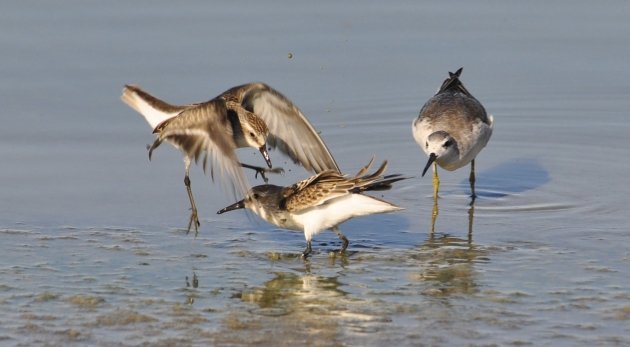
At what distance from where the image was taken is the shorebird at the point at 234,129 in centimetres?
988

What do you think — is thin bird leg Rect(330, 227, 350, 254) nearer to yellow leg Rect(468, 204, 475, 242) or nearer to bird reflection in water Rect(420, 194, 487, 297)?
bird reflection in water Rect(420, 194, 487, 297)

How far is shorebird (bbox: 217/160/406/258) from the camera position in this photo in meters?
9.57

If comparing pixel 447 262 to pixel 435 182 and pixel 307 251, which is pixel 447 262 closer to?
pixel 307 251

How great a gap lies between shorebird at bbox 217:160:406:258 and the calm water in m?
0.28

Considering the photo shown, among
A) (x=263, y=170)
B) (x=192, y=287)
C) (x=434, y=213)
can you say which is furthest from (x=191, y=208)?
(x=434, y=213)

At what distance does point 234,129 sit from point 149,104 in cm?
91

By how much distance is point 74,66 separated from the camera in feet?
46.4

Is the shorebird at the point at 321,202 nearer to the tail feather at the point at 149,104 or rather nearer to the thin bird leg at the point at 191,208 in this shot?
the thin bird leg at the point at 191,208

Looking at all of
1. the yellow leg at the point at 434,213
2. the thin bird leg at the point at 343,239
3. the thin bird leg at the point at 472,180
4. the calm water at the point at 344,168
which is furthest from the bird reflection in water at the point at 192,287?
the thin bird leg at the point at 472,180

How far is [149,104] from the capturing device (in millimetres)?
11016

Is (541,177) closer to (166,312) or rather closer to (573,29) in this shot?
(573,29)

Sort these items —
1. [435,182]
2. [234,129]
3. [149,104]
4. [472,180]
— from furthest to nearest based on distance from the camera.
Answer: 1. [472,180]
2. [435,182]
3. [149,104]
4. [234,129]

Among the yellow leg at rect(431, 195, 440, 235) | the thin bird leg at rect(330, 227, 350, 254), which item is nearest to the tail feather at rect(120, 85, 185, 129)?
the thin bird leg at rect(330, 227, 350, 254)

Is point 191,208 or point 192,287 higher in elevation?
point 191,208
